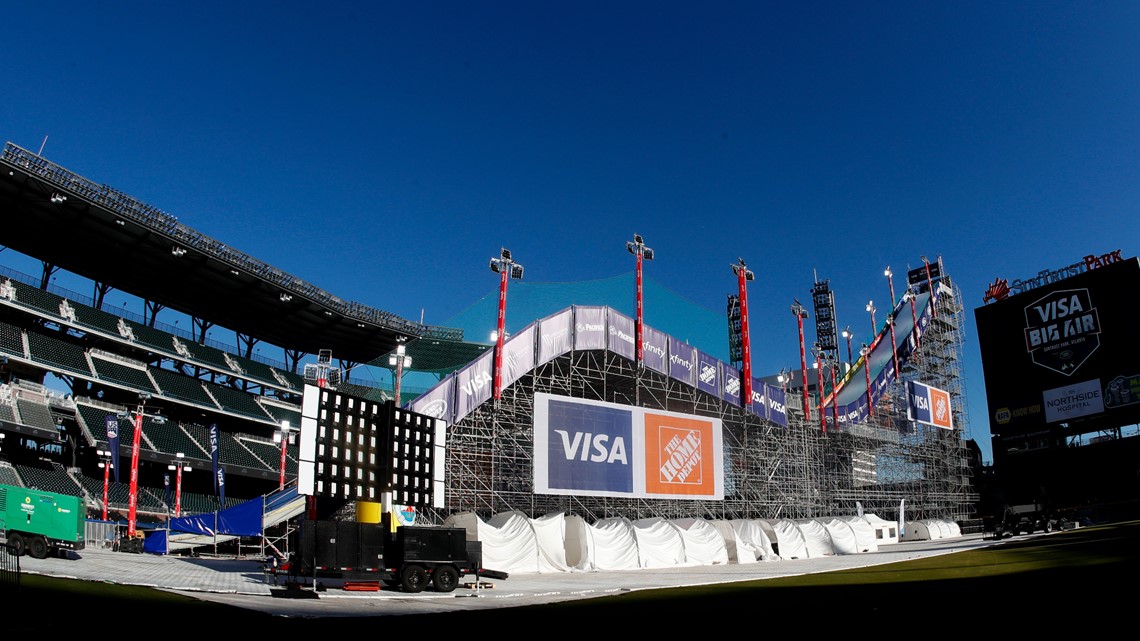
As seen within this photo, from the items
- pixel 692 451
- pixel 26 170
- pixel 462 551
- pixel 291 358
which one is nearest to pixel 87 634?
pixel 462 551

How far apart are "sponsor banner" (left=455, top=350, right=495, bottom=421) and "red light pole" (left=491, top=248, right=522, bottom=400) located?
34cm

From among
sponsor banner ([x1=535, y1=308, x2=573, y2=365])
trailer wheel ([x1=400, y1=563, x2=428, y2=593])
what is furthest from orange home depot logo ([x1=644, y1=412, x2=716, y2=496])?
trailer wheel ([x1=400, y1=563, x2=428, y2=593])

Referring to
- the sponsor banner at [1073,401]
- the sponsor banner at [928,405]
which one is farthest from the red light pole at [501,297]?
the sponsor banner at [1073,401]

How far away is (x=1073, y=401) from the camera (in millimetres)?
65188

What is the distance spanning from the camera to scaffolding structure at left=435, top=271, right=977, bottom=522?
3725cm

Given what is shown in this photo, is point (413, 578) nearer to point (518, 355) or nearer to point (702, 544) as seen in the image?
point (518, 355)

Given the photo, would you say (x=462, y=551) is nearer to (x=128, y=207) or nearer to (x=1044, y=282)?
(x=128, y=207)

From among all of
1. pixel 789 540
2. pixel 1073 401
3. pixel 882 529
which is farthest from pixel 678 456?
pixel 1073 401

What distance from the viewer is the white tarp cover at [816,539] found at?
40156 millimetres

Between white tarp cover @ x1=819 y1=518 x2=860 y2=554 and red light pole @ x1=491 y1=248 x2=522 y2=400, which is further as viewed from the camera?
white tarp cover @ x1=819 y1=518 x2=860 y2=554

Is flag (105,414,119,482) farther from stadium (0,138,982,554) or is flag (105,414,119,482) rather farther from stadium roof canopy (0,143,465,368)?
stadium roof canopy (0,143,465,368)

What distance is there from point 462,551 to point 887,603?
38.1ft

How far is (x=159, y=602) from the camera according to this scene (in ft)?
49.5

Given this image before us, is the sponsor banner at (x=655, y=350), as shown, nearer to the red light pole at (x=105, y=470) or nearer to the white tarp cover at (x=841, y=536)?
the white tarp cover at (x=841, y=536)
